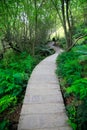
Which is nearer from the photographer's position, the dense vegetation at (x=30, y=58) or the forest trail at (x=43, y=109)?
the forest trail at (x=43, y=109)

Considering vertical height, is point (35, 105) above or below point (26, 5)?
below

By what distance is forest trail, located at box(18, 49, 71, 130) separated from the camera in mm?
4582

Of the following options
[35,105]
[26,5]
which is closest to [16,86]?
[35,105]

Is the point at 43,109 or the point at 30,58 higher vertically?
the point at 30,58

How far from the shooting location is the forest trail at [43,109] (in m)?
4.58

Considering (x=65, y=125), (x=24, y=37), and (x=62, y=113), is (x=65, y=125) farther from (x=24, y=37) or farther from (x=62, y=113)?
(x=24, y=37)

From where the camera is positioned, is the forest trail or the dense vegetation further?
the dense vegetation

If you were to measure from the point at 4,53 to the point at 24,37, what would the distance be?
206 cm

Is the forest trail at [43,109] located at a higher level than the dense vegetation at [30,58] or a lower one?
lower

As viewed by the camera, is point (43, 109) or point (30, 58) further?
point (30, 58)

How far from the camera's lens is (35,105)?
224 inches

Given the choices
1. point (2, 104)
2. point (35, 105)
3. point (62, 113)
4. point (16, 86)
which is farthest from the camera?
point (16, 86)

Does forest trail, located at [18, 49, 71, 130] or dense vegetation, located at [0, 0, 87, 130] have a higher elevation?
dense vegetation, located at [0, 0, 87, 130]

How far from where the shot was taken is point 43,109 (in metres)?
5.41
